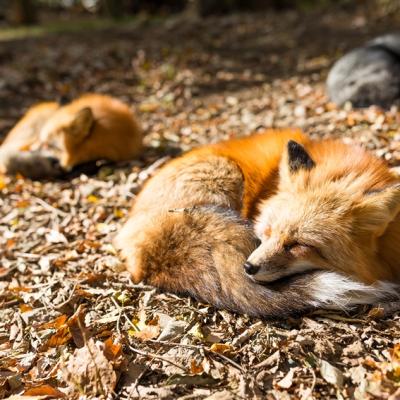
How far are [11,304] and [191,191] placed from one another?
1516mm

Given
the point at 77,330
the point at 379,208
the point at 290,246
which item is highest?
the point at 379,208

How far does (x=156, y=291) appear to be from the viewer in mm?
2955

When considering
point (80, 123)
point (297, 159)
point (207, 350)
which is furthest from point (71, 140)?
point (207, 350)

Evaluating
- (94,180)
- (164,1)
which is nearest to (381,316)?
(94,180)

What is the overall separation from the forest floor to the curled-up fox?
0.19 m

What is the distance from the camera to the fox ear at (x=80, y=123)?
5.29 m

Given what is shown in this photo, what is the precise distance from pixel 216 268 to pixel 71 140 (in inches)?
131

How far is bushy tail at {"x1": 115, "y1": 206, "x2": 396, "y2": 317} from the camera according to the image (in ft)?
8.13

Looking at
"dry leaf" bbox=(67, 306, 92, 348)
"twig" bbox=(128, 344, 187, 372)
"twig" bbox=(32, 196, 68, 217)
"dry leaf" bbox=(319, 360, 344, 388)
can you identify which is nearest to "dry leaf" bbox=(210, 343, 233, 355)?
"twig" bbox=(128, 344, 187, 372)

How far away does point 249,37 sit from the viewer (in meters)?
10.4

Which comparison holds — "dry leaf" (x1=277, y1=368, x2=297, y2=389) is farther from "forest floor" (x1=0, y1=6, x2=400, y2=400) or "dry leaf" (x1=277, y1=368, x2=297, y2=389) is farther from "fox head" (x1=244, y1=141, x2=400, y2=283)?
"fox head" (x1=244, y1=141, x2=400, y2=283)

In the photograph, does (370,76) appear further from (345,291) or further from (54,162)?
(54,162)

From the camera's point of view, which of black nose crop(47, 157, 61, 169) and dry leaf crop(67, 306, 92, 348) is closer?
dry leaf crop(67, 306, 92, 348)

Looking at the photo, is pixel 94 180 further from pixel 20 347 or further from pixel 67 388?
pixel 67 388
